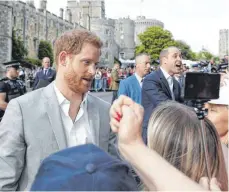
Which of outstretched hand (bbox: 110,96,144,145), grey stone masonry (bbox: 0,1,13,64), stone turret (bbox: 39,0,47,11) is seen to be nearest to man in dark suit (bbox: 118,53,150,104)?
outstretched hand (bbox: 110,96,144,145)

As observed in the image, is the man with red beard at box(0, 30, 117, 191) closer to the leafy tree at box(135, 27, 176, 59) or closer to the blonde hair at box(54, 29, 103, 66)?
the blonde hair at box(54, 29, 103, 66)

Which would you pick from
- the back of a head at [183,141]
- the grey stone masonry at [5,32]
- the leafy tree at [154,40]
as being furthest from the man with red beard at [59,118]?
the leafy tree at [154,40]

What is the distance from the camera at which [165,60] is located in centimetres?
551

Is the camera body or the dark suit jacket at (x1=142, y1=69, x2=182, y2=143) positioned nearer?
the camera body

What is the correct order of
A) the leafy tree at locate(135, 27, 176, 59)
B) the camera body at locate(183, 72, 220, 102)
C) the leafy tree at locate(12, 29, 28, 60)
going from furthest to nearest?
the leafy tree at locate(135, 27, 176, 59), the leafy tree at locate(12, 29, 28, 60), the camera body at locate(183, 72, 220, 102)

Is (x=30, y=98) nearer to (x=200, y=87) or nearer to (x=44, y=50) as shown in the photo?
(x=200, y=87)

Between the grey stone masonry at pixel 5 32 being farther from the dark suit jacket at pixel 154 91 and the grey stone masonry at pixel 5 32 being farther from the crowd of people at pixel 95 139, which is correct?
the crowd of people at pixel 95 139

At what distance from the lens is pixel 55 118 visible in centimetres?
238

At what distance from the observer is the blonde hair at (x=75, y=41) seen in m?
2.49

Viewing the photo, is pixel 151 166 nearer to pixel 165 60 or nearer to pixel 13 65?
pixel 165 60

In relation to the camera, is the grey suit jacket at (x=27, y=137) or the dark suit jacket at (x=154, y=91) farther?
the dark suit jacket at (x=154, y=91)

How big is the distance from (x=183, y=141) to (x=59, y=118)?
1.01 m

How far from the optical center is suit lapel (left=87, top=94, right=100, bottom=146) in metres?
2.48

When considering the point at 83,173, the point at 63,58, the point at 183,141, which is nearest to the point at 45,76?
the point at 63,58
